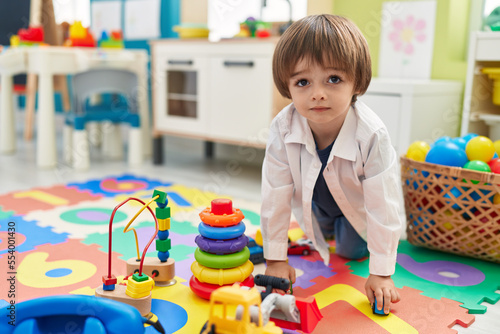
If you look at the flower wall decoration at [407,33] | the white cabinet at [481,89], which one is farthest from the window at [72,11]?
the white cabinet at [481,89]

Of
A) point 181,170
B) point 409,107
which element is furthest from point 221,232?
point 181,170

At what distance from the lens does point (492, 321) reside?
35.4 inches

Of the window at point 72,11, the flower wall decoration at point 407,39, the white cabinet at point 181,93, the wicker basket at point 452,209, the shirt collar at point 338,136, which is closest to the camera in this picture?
the shirt collar at point 338,136

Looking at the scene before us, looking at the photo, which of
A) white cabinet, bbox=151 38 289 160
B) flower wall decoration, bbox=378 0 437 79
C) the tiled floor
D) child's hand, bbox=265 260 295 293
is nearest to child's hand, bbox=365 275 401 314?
child's hand, bbox=265 260 295 293

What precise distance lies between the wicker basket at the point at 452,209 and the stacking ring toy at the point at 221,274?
0.52 metres

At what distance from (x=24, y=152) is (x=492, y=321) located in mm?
2378

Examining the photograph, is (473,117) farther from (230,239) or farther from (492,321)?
(230,239)

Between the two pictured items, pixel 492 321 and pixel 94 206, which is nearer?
pixel 492 321

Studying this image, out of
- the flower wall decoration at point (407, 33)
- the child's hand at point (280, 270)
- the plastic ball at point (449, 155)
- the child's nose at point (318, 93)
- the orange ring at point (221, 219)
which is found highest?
the flower wall decoration at point (407, 33)

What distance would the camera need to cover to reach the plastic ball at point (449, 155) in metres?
1.18

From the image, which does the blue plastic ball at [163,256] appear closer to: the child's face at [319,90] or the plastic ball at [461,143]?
the child's face at [319,90]

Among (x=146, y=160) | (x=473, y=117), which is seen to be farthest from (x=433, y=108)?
(x=146, y=160)

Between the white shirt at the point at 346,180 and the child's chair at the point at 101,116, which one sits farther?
the child's chair at the point at 101,116

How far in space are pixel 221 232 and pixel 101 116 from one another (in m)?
1.55
